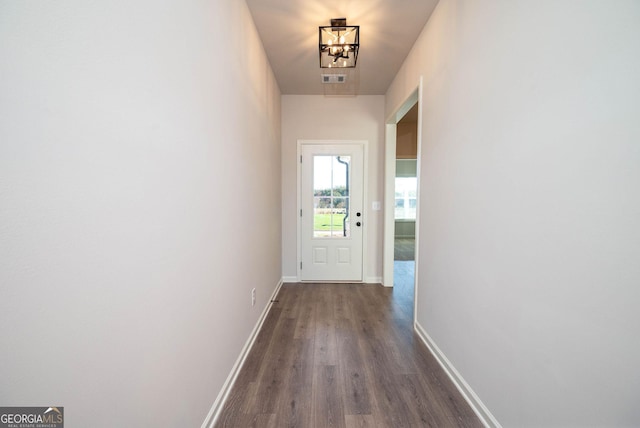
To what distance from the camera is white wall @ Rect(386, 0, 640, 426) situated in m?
0.79

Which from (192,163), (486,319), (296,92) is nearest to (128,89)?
(192,163)

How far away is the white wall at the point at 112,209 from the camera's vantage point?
528mm

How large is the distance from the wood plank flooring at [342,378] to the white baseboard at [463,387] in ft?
0.12

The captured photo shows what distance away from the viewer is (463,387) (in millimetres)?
1602

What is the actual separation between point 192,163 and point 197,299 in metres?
0.66

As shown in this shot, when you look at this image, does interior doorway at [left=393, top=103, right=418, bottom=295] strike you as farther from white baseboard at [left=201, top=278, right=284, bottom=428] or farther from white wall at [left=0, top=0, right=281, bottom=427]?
white wall at [left=0, top=0, right=281, bottom=427]

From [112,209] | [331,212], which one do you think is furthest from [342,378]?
[331,212]

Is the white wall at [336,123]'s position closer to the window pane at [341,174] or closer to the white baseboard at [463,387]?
the window pane at [341,174]

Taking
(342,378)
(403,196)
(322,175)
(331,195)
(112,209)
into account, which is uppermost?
(322,175)

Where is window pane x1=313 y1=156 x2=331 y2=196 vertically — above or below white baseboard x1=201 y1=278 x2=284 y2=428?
above

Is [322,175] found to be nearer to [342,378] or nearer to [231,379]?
[342,378]

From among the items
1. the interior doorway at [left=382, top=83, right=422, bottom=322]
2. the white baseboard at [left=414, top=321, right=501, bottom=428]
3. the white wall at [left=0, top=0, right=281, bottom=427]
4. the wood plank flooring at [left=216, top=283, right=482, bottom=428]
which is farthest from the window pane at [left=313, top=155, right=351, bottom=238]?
the white wall at [left=0, top=0, right=281, bottom=427]

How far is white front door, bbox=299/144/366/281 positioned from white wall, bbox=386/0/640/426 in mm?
1979

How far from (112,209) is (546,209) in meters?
1.55
